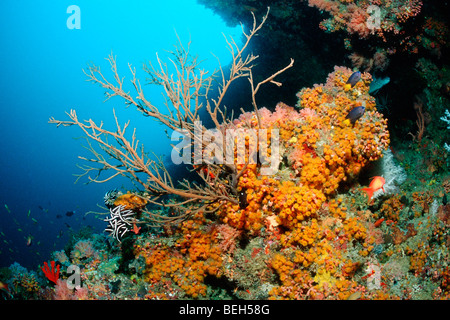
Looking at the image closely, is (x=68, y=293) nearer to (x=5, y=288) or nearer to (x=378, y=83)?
(x=5, y=288)

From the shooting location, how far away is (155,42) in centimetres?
12588

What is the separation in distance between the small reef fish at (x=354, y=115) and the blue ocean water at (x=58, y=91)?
125ft

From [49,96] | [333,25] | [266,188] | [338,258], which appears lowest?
[338,258]

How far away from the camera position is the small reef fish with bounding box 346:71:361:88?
5.21 meters

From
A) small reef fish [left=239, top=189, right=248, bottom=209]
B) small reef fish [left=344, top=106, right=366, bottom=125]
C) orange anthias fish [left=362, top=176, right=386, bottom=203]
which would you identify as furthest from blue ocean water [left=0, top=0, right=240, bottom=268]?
orange anthias fish [left=362, top=176, right=386, bottom=203]

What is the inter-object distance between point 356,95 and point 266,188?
339 centimetres

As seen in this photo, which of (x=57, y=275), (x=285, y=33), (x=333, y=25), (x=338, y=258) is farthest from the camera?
(x=285, y=33)

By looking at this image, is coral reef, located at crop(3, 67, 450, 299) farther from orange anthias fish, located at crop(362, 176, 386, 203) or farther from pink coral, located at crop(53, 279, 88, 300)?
orange anthias fish, located at crop(362, 176, 386, 203)

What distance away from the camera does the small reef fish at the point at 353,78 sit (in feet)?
17.1

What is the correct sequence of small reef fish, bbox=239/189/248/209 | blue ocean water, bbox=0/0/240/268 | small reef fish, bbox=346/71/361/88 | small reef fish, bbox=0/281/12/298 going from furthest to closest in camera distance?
blue ocean water, bbox=0/0/240/268, small reef fish, bbox=0/281/12/298, small reef fish, bbox=346/71/361/88, small reef fish, bbox=239/189/248/209

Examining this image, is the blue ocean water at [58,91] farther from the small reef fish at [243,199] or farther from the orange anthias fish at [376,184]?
the orange anthias fish at [376,184]

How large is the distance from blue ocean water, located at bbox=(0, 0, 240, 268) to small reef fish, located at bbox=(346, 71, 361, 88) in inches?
1484

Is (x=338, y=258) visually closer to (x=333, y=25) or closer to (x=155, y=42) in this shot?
(x=333, y=25)
